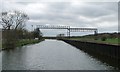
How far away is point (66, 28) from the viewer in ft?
656

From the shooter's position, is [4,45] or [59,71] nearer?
[59,71]

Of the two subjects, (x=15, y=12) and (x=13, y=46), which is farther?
(x=15, y=12)

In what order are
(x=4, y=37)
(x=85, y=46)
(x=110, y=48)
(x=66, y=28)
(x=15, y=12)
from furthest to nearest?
(x=66, y=28) < (x=15, y=12) < (x=85, y=46) < (x=4, y=37) < (x=110, y=48)

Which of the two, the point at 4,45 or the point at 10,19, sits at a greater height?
the point at 10,19

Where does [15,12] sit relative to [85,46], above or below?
above

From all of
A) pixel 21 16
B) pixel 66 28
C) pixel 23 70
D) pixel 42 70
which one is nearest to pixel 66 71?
pixel 42 70

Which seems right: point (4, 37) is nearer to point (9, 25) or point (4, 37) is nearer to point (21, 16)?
point (9, 25)

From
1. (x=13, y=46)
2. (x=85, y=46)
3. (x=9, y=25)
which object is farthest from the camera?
(x=9, y=25)

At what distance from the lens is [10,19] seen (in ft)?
327

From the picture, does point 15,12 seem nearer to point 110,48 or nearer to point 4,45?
point 4,45

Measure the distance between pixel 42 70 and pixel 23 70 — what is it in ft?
6.58

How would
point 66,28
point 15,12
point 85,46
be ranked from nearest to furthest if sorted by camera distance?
point 85,46
point 15,12
point 66,28

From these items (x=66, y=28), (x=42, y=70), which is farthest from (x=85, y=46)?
(x=66, y=28)

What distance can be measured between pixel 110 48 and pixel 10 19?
194 feet
